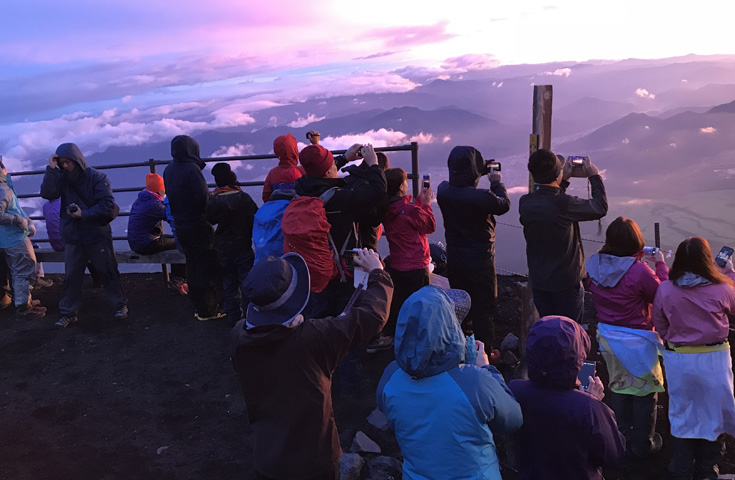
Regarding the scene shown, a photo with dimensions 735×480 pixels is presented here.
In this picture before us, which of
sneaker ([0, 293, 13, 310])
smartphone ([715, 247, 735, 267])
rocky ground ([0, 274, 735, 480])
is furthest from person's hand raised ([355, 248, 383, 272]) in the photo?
sneaker ([0, 293, 13, 310])

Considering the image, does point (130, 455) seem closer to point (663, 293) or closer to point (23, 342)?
point (23, 342)

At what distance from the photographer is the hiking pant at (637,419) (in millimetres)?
3672

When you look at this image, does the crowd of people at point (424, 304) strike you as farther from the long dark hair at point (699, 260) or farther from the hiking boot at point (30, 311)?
the hiking boot at point (30, 311)

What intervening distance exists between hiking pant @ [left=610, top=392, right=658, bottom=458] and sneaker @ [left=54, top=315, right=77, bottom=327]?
5.88 metres

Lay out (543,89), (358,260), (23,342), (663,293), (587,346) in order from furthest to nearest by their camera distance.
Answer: (23,342), (543,89), (663,293), (358,260), (587,346)

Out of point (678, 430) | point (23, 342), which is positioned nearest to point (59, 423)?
point (23, 342)

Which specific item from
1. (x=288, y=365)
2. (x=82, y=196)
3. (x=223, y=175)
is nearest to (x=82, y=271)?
(x=82, y=196)

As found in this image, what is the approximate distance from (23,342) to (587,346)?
20.5 ft

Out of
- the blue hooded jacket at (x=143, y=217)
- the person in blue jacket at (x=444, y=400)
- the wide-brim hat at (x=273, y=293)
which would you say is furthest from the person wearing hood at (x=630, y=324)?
the blue hooded jacket at (x=143, y=217)

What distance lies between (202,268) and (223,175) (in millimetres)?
1149

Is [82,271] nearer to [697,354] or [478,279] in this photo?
[478,279]

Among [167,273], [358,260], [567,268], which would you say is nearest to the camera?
[358,260]

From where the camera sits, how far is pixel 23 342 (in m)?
6.34

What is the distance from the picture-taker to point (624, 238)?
11.6ft
